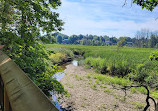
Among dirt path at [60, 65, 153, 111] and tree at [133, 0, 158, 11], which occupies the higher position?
A: tree at [133, 0, 158, 11]

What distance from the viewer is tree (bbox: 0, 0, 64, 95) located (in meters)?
3.34

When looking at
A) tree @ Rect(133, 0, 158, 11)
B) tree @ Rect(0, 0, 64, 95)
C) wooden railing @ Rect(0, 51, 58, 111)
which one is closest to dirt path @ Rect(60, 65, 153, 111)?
tree @ Rect(0, 0, 64, 95)

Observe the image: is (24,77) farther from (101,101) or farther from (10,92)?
(101,101)

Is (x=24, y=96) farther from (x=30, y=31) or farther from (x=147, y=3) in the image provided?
(x=30, y=31)

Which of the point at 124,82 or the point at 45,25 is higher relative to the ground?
the point at 45,25

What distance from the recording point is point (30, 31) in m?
3.73

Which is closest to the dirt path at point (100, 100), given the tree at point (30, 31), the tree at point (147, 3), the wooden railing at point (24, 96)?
the tree at point (30, 31)

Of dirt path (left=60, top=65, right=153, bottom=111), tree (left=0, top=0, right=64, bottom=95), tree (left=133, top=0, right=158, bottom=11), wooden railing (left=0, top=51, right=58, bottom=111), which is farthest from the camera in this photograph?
dirt path (left=60, top=65, right=153, bottom=111)

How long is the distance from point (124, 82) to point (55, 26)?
25.8 feet

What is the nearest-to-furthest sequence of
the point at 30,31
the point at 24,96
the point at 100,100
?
the point at 24,96, the point at 30,31, the point at 100,100

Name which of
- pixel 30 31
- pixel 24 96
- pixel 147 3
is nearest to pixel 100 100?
pixel 30 31

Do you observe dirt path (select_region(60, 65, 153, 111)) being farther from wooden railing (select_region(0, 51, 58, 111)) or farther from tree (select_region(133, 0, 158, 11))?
wooden railing (select_region(0, 51, 58, 111))

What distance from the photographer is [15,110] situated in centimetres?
65

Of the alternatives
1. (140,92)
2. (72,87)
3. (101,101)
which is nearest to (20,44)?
(101,101)
